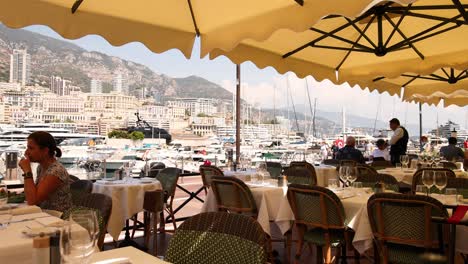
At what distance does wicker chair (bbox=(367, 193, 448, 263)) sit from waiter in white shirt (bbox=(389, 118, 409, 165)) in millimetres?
5775

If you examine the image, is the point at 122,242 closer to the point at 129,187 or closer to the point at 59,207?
the point at 129,187

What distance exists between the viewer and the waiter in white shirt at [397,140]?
868 centimetres

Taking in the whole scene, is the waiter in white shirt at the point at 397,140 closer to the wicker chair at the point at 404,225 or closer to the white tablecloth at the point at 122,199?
the white tablecloth at the point at 122,199

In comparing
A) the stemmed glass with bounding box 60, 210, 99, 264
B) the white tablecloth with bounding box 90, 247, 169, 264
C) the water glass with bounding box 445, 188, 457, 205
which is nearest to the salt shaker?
the stemmed glass with bounding box 60, 210, 99, 264

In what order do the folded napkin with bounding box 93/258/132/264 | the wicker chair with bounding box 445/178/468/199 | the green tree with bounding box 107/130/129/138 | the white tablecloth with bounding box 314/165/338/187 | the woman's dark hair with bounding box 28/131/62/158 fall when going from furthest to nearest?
1. the green tree with bounding box 107/130/129/138
2. the white tablecloth with bounding box 314/165/338/187
3. the wicker chair with bounding box 445/178/468/199
4. the woman's dark hair with bounding box 28/131/62/158
5. the folded napkin with bounding box 93/258/132/264

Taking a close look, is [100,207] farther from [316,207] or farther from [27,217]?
[316,207]

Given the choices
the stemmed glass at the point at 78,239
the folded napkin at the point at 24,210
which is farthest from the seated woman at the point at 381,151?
the stemmed glass at the point at 78,239

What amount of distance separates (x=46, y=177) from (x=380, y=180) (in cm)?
338

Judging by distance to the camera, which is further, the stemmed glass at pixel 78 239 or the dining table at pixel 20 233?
the dining table at pixel 20 233

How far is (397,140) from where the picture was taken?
8.75m

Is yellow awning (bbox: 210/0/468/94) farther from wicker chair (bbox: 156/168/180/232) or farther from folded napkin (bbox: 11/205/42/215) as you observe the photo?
folded napkin (bbox: 11/205/42/215)

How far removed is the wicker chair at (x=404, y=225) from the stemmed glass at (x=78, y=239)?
98.0 inches

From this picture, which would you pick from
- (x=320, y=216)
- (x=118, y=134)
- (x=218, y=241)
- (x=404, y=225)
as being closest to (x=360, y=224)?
(x=320, y=216)

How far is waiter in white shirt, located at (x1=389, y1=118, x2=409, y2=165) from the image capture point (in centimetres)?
868
